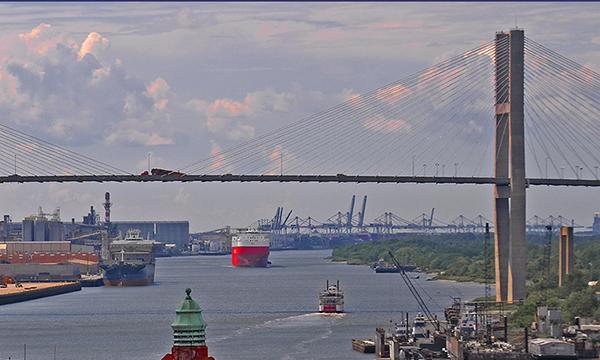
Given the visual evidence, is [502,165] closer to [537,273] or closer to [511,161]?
[511,161]

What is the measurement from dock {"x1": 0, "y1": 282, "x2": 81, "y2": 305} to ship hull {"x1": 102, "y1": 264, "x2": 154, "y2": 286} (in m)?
5.40

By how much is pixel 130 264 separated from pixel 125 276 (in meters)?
2.64

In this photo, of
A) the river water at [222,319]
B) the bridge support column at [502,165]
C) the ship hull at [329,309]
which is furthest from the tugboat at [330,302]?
the bridge support column at [502,165]

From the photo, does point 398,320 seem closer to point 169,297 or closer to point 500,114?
point 500,114

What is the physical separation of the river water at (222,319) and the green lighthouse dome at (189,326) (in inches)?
1315

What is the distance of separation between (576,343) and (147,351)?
1562cm

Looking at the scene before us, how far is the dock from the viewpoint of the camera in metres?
111

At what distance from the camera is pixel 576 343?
2403 inches

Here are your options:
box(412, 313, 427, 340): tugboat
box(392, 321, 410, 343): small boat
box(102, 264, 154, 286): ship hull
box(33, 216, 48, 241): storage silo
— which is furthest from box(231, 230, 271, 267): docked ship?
box(412, 313, 427, 340): tugboat

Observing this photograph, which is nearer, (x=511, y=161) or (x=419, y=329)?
(x=419, y=329)

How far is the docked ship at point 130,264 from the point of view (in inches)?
5433

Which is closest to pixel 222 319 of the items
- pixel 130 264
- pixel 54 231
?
pixel 130 264

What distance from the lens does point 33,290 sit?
11838 cm

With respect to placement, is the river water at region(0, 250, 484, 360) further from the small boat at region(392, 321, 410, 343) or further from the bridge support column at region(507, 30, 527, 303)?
the bridge support column at region(507, 30, 527, 303)
